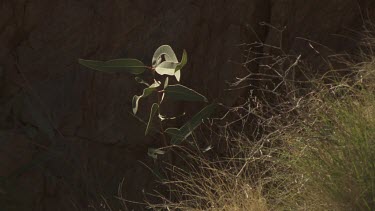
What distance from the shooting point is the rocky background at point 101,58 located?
17.8 feet

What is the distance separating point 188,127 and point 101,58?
0.96 m

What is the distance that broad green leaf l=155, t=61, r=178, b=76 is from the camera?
470 cm

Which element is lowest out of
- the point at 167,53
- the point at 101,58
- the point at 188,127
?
the point at 188,127

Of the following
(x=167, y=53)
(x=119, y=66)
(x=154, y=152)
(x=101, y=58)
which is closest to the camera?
(x=167, y=53)

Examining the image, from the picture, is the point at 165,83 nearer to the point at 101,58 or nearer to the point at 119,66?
the point at 119,66

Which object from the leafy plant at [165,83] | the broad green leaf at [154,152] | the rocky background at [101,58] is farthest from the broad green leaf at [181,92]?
the rocky background at [101,58]

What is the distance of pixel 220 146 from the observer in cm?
530

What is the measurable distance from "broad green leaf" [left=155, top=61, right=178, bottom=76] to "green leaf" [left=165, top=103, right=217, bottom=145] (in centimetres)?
37

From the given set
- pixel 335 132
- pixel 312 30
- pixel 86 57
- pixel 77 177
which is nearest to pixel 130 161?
pixel 77 177

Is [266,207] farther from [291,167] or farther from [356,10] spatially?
[356,10]

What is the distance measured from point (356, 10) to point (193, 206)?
169 cm

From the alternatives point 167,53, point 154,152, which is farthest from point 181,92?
point 154,152

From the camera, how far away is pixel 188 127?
494cm

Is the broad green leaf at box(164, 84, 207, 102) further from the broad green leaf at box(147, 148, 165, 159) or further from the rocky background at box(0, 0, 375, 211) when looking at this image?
the rocky background at box(0, 0, 375, 211)
